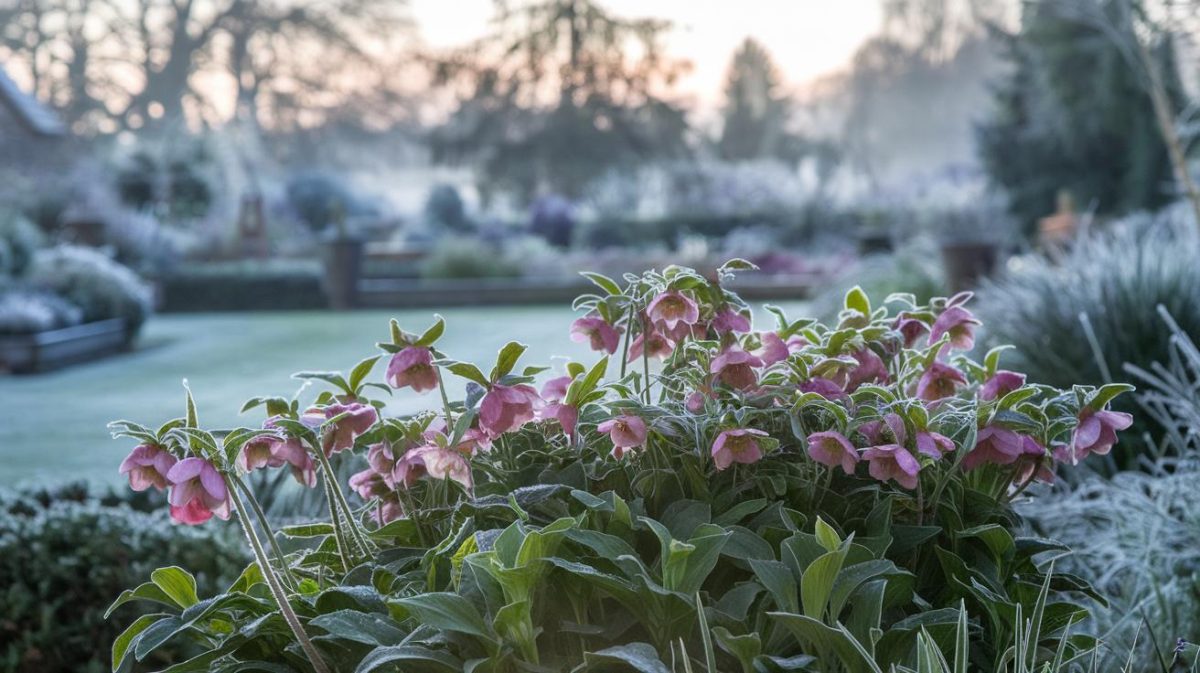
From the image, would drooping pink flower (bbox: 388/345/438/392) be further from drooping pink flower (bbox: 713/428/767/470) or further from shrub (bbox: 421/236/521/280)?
shrub (bbox: 421/236/521/280)

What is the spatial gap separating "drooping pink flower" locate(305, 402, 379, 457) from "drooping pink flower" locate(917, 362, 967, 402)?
717 mm

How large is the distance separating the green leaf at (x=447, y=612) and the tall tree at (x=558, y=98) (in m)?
25.2

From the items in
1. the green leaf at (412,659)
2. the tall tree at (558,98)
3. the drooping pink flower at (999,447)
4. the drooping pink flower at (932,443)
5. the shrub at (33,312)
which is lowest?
the shrub at (33,312)

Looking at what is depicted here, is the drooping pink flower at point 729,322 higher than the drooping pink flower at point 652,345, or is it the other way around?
the drooping pink flower at point 729,322

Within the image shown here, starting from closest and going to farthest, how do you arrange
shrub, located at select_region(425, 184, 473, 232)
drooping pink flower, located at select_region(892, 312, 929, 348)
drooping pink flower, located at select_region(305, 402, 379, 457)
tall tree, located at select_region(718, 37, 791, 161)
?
1. drooping pink flower, located at select_region(305, 402, 379, 457)
2. drooping pink flower, located at select_region(892, 312, 929, 348)
3. shrub, located at select_region(425, 184, 473, 232)
4. tall tree, located at select_region(718, 37, 791, 161)

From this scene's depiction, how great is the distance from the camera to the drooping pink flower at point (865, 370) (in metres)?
1.48

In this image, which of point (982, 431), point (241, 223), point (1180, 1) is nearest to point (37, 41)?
point (241, 223)

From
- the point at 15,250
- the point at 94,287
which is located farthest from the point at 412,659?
the point at 15,250

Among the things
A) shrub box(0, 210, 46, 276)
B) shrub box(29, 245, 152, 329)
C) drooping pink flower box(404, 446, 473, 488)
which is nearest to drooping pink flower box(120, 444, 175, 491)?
drooping pink flower box(404, 446, 473, 488)

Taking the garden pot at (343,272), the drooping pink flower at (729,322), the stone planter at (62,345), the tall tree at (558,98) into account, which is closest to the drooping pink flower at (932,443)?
the drooping pink flower at (729,322)

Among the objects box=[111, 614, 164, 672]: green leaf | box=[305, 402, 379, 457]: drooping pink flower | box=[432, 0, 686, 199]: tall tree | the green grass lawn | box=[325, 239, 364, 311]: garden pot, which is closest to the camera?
box=[111, 614, 164, 672]: green leaf

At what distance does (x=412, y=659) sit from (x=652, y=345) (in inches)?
24.1

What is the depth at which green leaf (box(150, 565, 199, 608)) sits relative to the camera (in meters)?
1.14

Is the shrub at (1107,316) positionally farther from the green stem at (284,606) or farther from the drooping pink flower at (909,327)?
the green stem at (284,606)
